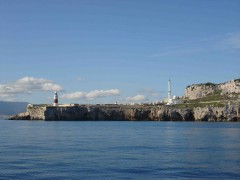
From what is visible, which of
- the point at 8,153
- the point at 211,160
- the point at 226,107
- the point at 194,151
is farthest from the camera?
the point at 226,107

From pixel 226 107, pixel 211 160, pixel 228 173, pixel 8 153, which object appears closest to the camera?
pixel 228 173

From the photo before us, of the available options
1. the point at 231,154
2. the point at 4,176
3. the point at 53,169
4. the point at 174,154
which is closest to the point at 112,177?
the point at 53,169

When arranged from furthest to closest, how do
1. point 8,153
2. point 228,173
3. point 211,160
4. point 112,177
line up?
1. point 8,153
2. point 211,160
3. point 228,173
4. point 112,177

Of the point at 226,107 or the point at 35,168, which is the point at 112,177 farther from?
the point at 226,107

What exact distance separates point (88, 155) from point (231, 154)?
668 inches

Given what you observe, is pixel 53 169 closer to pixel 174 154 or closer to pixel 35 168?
pixel 35 168

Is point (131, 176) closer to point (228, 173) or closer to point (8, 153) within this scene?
point (228, 173)

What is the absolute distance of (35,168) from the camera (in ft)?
128

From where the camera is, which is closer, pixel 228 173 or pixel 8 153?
pixel 228 173

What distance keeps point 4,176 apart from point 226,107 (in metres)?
163

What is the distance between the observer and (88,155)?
4781 cm

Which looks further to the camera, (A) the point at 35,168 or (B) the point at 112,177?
(A) the point at 35,168

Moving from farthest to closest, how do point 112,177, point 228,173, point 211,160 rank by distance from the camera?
point 211,160
point 228,173
point 112,177

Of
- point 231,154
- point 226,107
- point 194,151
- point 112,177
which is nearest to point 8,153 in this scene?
point 112,177
